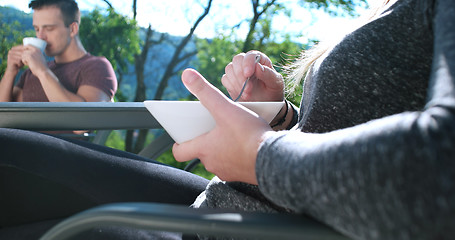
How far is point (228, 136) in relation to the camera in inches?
23.8

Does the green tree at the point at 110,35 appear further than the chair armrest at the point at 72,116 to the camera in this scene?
Yes

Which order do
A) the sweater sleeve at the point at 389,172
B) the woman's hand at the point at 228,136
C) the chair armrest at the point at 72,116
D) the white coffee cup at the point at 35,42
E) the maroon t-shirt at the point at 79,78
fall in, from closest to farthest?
the sweater sleeve at the point at 389,172, the woman's hand at the point at 228,136, the chair armrest at the point at 72,116, the white coffee cup at the point at 35,42, the maroon t-shirt at the point at 79,78

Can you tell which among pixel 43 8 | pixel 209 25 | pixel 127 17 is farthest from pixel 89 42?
pixel 43 8

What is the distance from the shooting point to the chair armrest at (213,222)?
0.40 metres

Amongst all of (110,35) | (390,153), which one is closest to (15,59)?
(390,153)

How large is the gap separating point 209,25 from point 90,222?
7.72 metres

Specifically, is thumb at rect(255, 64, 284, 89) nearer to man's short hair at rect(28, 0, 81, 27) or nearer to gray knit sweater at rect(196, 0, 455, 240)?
gray knit sweater at rect(196, 0, 455, 240)

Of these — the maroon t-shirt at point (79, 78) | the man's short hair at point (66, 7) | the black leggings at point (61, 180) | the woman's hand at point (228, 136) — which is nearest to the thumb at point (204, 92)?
the woman's hand at point (228, 136)

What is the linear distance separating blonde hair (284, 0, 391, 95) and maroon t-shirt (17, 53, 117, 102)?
182 centimetres

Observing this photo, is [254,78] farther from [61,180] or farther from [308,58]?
[61,180]

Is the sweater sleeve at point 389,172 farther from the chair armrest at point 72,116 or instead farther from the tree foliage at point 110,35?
the tree foliage at point 110,35

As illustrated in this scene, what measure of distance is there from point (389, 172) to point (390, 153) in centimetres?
2

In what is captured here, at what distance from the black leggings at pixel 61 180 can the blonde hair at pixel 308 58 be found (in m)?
0.44

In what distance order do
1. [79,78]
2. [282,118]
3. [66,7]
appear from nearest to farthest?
[282,118] < [79,78] < [66,7]
